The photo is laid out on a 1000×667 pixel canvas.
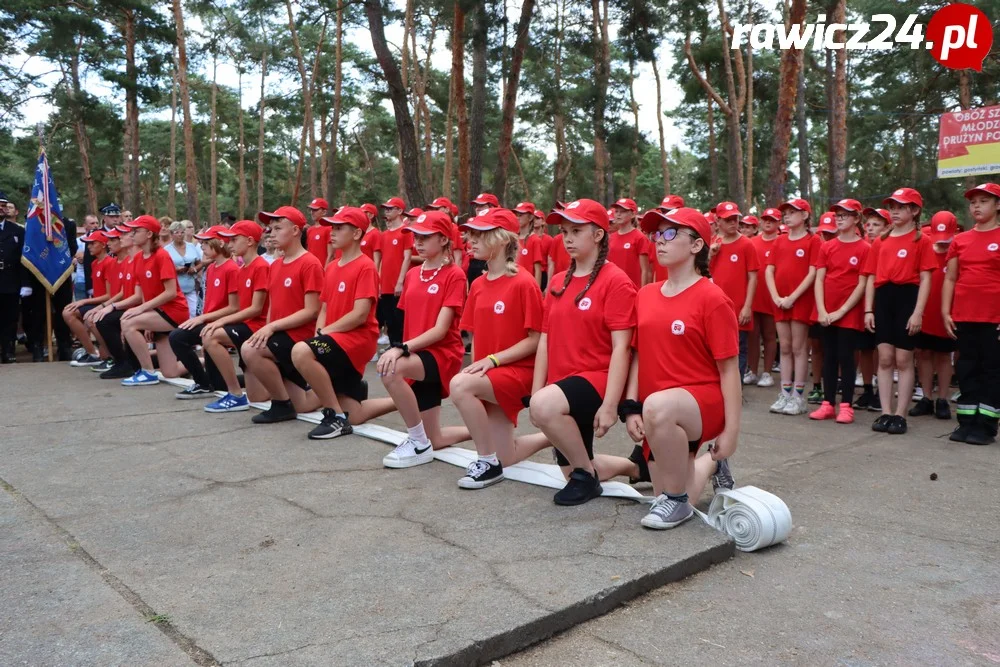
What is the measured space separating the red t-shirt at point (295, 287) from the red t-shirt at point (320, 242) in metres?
4.08

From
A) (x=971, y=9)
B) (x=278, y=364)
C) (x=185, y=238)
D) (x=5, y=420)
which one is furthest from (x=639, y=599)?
(x=971, y=9)

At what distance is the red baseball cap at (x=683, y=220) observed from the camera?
4.08 m

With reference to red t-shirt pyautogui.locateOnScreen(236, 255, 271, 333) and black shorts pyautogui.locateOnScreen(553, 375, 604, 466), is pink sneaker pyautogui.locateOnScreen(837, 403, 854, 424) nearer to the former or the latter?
black shorts pyautogui.locateOnScreen(553, 375, 604, 466)

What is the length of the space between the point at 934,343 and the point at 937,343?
0.02 m

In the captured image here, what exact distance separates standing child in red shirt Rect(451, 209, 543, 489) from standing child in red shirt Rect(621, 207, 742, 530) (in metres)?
0.86

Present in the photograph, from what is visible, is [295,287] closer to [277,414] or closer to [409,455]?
[277,414]

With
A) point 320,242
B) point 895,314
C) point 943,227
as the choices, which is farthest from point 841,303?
point 320,242

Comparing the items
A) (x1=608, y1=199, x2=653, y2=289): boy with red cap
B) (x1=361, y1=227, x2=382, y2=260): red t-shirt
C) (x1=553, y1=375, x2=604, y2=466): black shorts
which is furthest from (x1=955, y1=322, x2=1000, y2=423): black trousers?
A: (x1=361, y1=227, x2=382, y2=260): red t-shirt

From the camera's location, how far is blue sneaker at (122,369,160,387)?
29.7 ft

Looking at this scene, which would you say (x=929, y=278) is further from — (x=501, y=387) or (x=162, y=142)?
(x=162, y=142)

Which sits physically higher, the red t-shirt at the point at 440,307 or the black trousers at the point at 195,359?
the red t-shirt at the point at 440,307

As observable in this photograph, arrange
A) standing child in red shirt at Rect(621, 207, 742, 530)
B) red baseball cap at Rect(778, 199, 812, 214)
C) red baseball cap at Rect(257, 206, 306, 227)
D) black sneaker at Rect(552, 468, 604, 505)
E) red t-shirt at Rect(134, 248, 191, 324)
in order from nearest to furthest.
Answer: standing child in red shirt at Rect(621, 207, 742, 530)
black sneaker at Rect(552, 468, 604, 505)
red baseball cap at Rect(257, 206, 306, 227)
red baseball cap at Rect(778, 199, 812, 214)
red t-shirt at Rect(134, 248, 191, 324)

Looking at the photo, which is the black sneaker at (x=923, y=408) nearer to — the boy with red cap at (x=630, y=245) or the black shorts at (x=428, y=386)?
the boy with red cap at (x=630, y=245)

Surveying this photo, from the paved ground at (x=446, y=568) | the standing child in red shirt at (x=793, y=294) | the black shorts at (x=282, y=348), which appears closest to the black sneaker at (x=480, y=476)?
the paved ground at (x=446, y=568)
